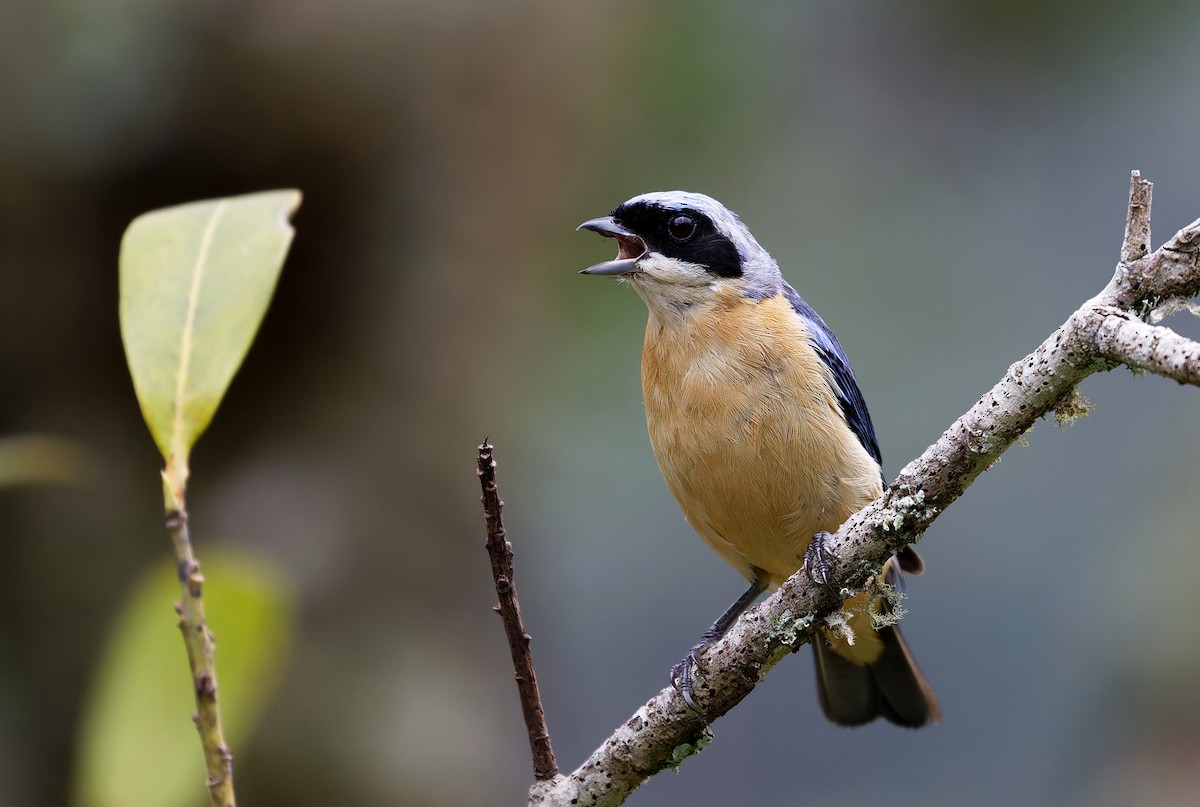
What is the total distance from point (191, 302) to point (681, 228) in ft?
7.61

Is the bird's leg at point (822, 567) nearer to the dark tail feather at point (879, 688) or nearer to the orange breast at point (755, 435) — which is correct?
the orange breast at point (755, 435)

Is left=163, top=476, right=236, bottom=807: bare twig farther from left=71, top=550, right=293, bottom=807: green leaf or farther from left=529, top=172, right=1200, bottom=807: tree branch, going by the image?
left=529, top=172, right=1200, bottom=807: tree branch

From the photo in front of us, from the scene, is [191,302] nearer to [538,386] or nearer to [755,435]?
[755,435]

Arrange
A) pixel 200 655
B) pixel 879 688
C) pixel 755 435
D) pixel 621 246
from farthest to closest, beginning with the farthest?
pixel 879 688 → pixel 621 246 → pixel 755 435 → pixel 200 655

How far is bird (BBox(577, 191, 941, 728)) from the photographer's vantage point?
358 centimetres

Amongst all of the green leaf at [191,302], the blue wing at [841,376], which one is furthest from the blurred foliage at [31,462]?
the blue wing at [841,376]

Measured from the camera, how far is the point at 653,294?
3998 millimetres

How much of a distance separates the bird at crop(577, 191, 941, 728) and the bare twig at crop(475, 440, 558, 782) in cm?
89

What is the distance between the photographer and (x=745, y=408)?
3.61 meters

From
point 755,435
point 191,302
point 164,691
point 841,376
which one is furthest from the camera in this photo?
point 841,376

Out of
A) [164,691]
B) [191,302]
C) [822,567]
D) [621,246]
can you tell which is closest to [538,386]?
[621,246]

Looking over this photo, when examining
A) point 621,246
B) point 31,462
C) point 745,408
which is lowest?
point 31,462

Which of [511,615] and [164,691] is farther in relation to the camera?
[511,615]

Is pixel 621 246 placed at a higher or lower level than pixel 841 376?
higher
